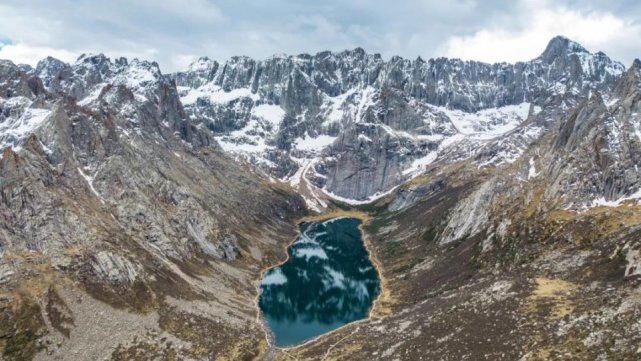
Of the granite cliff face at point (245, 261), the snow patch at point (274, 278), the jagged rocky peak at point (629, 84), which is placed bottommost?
the snow patch at point (274, 278)

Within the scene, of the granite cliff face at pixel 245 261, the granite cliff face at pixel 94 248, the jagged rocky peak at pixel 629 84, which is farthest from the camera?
the jagged rocky peak at pixel 629 84

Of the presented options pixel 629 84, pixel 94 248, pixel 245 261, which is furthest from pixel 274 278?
pixel 629 84

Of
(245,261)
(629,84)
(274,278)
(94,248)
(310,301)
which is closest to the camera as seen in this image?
(94,248)

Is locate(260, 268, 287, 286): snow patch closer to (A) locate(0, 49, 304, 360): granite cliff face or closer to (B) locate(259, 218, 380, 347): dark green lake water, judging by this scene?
(B) locate(259, 218, 380, 347): dark green lake water

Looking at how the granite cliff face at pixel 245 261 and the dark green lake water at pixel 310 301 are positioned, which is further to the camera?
the dark green lake water at pixel 310 301

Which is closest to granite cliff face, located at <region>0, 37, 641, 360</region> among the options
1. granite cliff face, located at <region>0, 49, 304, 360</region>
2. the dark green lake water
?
granite cliff face, located at <region>0, 49, 304, 360</region>

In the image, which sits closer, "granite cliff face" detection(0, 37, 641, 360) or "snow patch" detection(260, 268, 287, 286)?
"granite cliff face" detection(0, 37, 641, 360)

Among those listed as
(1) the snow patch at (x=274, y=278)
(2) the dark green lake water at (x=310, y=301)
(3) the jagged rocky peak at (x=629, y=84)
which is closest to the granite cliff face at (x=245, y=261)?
(3) the jagged rocky peak at (x=629, y=84)

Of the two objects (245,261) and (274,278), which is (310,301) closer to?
(274,278)

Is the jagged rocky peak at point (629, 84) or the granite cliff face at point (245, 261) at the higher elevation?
the jagged rocky peak at point (629, 84)

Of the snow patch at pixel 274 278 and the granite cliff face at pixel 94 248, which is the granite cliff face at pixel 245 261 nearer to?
the granite cliff face at pixel 94 248

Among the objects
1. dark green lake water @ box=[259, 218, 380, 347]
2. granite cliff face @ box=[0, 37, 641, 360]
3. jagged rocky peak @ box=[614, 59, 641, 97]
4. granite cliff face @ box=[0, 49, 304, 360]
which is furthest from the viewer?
jagged rocky peak @ box=[614, 59, 641, 97]
